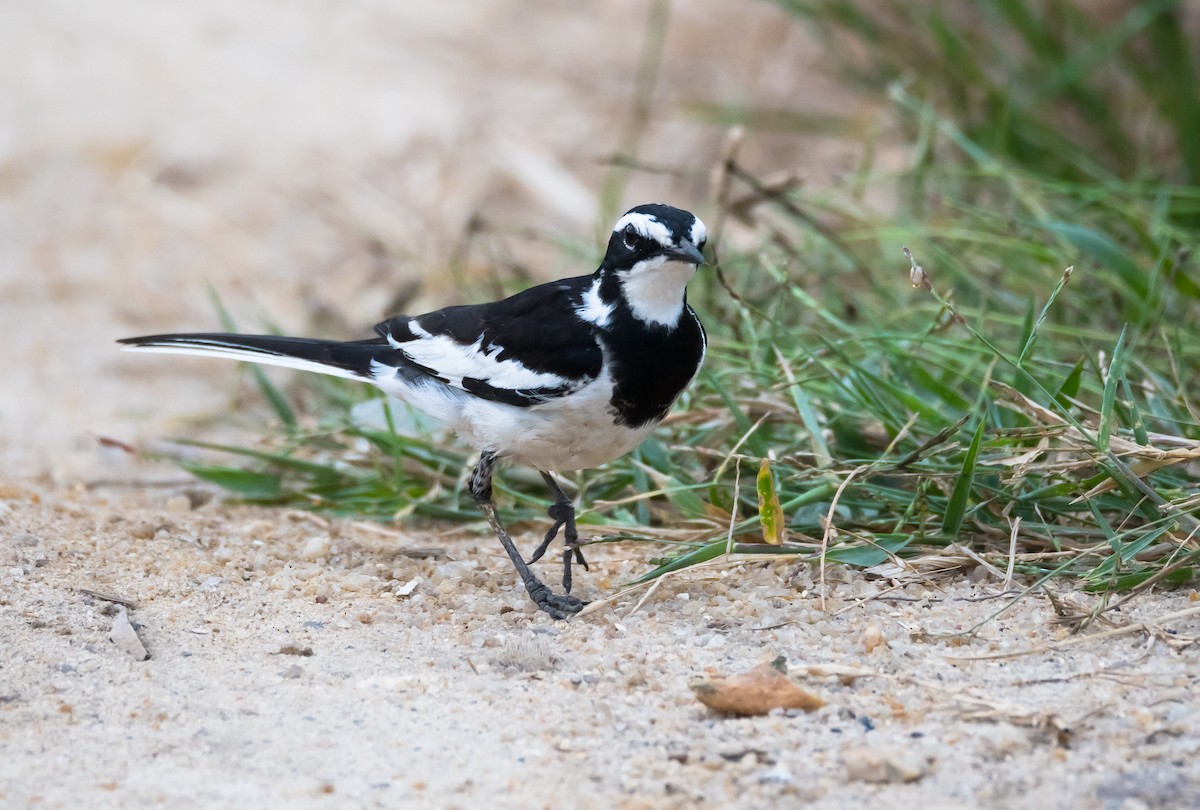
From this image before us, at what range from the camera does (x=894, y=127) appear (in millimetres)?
8305

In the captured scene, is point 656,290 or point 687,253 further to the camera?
point 656,290

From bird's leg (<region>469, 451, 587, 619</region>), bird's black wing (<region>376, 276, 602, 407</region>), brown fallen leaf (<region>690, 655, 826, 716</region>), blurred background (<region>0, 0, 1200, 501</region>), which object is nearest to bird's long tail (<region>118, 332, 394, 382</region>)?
bird's black wing (<region>376, 276, 602, 407</region>)

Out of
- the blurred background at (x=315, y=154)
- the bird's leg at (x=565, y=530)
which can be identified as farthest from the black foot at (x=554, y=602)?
the blurred background at (x=315, y=154)

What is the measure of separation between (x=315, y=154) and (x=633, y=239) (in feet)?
17.0

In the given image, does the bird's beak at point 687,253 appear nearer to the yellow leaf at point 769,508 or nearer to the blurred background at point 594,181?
the yellow leaf at point 769,508

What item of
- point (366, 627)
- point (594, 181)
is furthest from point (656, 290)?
point (594, 181)

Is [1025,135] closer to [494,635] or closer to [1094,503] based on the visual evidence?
[1094,503]

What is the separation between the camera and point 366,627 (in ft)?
11.6

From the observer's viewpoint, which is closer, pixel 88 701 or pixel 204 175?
pixel 88 701

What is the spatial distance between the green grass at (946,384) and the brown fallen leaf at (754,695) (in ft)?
2.32

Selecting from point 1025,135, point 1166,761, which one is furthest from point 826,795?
point 1025,135

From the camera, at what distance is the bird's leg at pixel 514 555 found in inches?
145

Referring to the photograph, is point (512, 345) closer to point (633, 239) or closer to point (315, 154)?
point (633, 239)

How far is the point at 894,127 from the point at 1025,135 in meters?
1.29
